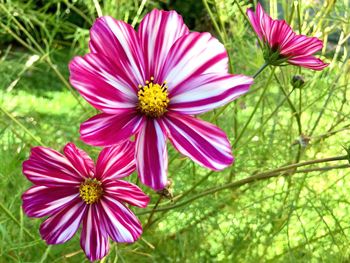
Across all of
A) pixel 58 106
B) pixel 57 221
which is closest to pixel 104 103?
pixel 57 221

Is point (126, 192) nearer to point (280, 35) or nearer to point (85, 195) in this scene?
point (85, 195)

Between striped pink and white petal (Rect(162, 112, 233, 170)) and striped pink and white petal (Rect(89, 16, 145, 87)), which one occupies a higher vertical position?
striped pink and white petal (Rect(89, 16, 145, 87))

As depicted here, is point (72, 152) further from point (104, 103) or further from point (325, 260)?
point (325, 260)

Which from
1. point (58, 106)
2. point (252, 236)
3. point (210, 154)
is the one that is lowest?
point (210, 154)

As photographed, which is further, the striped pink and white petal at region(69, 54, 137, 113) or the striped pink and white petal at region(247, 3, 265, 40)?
the striped pink and white petal at region(247, 3, 265, 40)

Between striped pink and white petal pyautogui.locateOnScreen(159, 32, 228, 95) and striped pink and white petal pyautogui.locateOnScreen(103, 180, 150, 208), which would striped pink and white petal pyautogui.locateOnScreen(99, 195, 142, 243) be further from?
striped pink and white petal pyautogui.locateOnScreen(159, 32, 228, 95)

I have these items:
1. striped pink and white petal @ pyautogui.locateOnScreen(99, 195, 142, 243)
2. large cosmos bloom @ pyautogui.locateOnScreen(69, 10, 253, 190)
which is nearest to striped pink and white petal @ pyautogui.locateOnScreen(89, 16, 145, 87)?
large cosmos bloom @ pyautogui.locateOnScreen(69, 10, 253, 190)

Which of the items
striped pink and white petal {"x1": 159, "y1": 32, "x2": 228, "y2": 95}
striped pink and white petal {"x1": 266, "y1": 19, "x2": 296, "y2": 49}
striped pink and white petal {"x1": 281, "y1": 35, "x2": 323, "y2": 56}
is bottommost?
striped pink and white petal {"x1": 159, "y1": 32, "x2": 228, "y2": 95}
